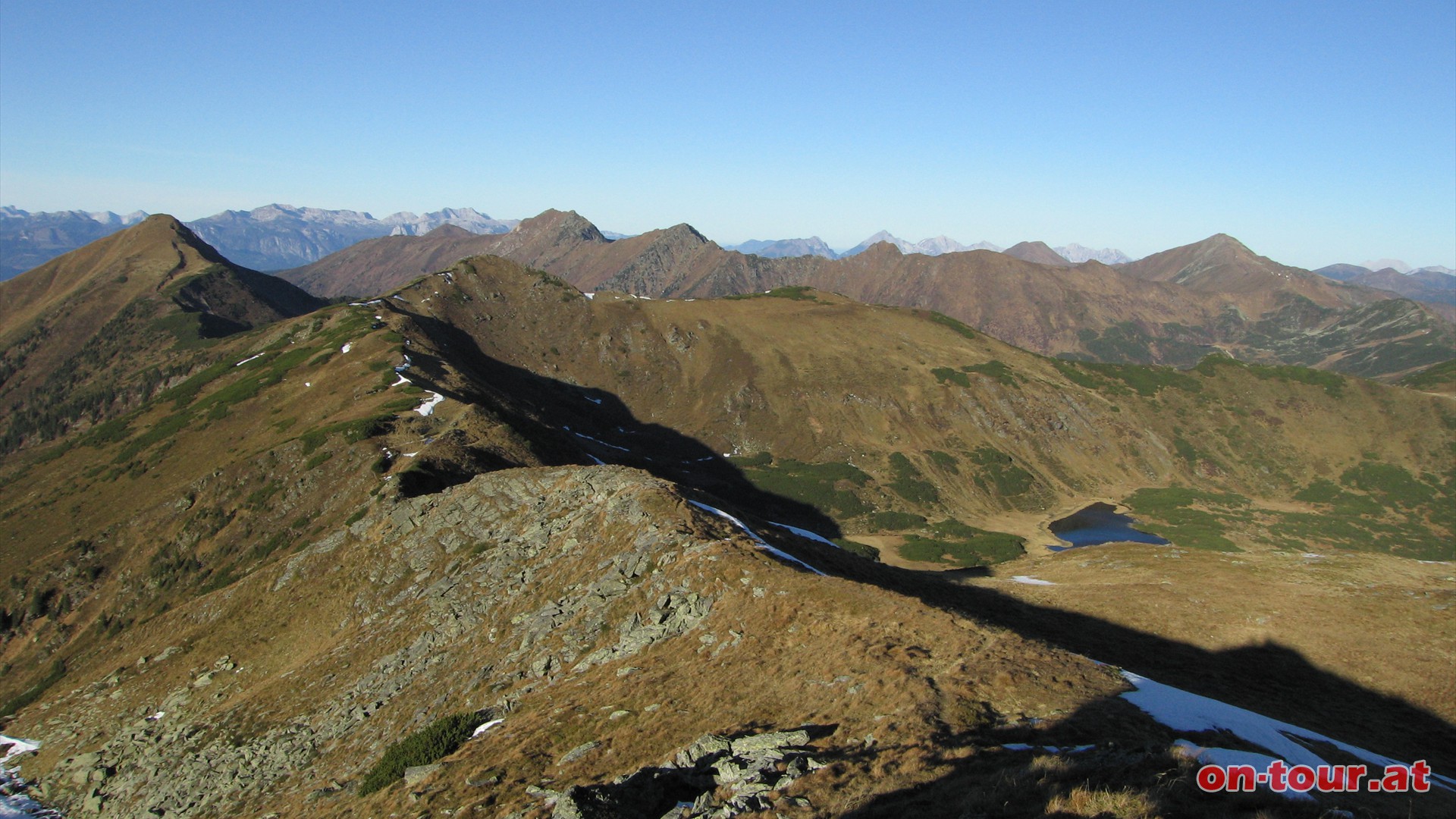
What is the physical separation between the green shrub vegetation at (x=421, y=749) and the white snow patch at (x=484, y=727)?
21cm

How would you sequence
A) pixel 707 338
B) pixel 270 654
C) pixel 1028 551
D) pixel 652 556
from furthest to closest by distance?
pixel 707 338 < pixel 1028 551 < pixel 270 654 < pixel 652 556

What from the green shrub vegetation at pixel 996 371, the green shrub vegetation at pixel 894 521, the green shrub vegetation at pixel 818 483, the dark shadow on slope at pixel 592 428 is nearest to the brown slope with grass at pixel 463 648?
the dark shadow on slope at pixel 592 428

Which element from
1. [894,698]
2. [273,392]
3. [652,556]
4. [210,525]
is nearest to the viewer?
[894,698]

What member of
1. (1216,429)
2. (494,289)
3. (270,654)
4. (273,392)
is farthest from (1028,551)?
(494,289)

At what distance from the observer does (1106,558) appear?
66.0 metres

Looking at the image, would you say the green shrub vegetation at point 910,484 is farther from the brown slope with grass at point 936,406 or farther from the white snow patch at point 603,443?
the white snow patch at point 603,443

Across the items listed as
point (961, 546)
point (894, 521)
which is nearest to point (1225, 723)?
point (961, 546)

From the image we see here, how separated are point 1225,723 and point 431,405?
222 ft

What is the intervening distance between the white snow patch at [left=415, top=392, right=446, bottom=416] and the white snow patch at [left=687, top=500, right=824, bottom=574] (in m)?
38.0

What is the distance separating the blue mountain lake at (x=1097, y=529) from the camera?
355 feet

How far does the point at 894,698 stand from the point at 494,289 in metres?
157

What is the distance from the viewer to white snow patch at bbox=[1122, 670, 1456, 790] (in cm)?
2108

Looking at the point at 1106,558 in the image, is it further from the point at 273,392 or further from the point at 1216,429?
the point at 1216,429

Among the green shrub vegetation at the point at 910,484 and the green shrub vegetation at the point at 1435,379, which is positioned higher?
the green shrub vegetation at the point at 1435,379
